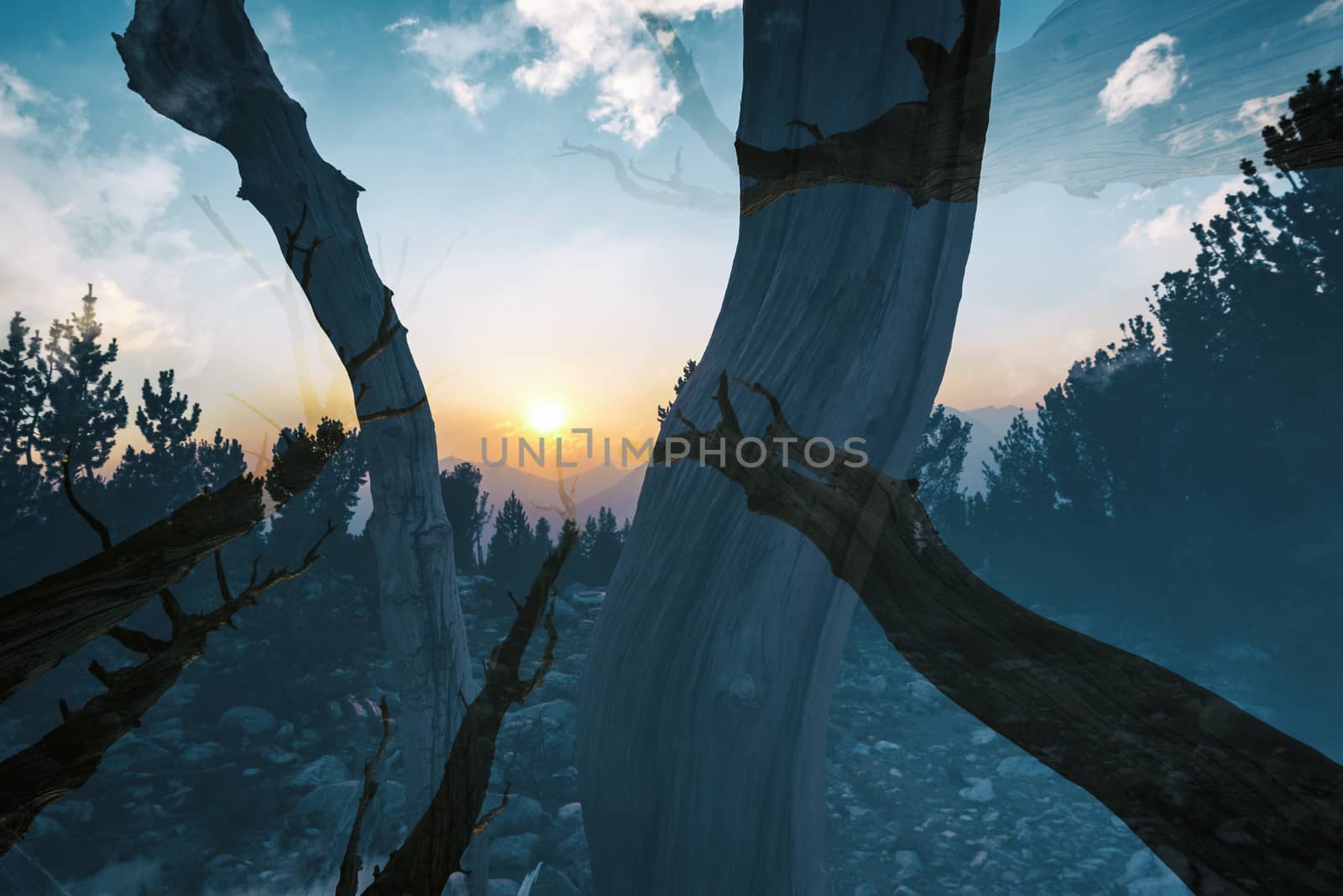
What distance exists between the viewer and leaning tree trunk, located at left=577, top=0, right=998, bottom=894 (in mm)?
1177

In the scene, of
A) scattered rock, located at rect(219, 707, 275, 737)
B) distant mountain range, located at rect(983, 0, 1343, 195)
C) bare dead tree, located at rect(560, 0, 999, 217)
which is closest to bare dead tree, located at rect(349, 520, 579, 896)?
bare dead tree, located at rect(560, 0, 999, 217)

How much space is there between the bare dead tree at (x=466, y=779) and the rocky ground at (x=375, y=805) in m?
3.71

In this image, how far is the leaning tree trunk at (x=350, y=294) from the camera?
2654mm

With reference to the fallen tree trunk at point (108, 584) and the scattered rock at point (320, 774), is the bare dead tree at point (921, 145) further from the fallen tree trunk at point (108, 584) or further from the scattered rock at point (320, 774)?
the scattered rock at point (320, 774)

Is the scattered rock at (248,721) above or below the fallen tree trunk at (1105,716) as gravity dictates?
above

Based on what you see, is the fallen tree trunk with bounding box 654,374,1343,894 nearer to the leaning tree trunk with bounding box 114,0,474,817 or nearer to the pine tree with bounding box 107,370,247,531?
the leaning tree trunk with bounding box 114,0,474,817

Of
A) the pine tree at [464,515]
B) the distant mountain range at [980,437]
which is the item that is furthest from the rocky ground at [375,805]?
the distant mountain range at [980,437]

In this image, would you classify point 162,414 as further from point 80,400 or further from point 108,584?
point 108,584

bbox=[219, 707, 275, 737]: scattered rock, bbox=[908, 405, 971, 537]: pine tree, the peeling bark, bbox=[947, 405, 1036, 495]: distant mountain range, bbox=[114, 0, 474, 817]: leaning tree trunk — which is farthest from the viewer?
bbox=[947, 405, 1036, 495]: distant mountain range

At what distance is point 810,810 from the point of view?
4.21 feet

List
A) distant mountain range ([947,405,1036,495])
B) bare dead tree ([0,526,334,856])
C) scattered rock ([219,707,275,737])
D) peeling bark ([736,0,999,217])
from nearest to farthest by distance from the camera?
bare dead tree ([0,526,334,856]), peeling bark ([736,0,999,217]), scattered rock ([219,707,275,737]), distant mountain range ([947,405,1036,495])

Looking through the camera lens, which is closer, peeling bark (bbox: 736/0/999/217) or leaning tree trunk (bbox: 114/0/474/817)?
peeling bark (bbox: 736/0/999/217)

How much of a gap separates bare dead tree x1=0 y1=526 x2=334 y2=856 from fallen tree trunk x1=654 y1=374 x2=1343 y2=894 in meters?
0.62

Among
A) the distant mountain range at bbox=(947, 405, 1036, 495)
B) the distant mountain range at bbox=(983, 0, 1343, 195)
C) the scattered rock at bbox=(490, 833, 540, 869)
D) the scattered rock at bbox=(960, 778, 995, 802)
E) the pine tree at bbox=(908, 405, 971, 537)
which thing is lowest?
the scattered rock at bbox=(490, 833, 540, 869)
